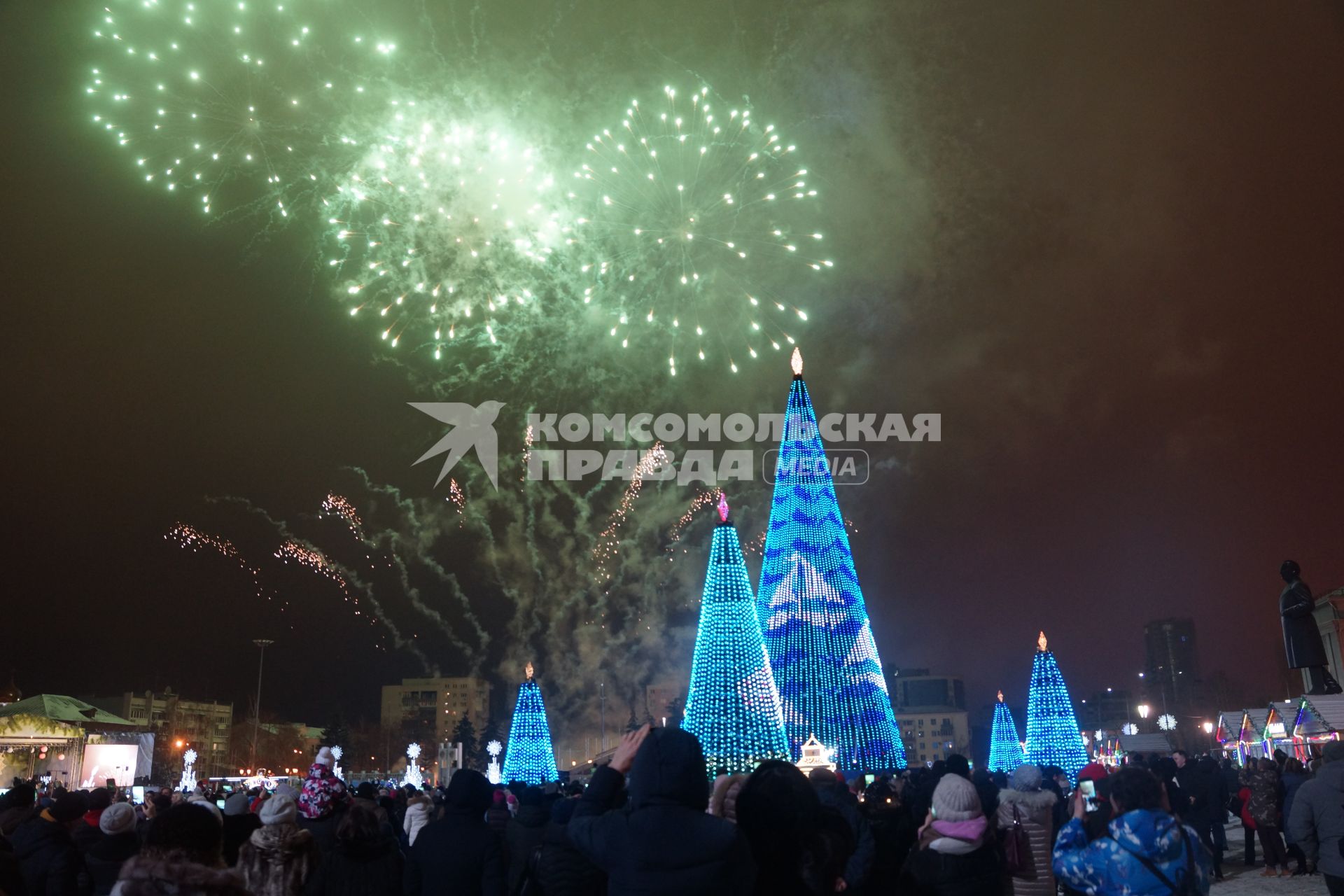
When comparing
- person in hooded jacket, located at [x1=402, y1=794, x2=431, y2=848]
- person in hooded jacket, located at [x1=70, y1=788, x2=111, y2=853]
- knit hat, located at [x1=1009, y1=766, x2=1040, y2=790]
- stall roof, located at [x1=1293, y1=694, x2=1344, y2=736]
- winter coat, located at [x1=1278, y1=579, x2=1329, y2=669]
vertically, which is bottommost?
person in hooded jacket, located at [x1=402, y1=794, x2=431, y2=848]

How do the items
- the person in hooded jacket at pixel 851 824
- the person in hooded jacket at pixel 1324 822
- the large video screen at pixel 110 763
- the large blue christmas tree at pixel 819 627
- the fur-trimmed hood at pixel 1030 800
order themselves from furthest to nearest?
the large video screen at pixel 110 763 < the large blue christmas tree at pixel 819 627 < the fur-trimmed hood at pixel 1030 800 < the person in hooded jacket at pixel 1324 822 < the person in hooded jacket at pixel 851 824

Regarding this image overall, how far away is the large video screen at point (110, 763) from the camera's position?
50.2 m

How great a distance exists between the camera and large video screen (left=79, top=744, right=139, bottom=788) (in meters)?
50.2

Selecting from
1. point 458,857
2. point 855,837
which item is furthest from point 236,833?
point 855,837

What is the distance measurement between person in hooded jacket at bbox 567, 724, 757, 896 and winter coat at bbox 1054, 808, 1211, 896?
1.87m

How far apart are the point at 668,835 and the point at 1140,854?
238 cm

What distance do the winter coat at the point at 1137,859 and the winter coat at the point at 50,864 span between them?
19.1ft

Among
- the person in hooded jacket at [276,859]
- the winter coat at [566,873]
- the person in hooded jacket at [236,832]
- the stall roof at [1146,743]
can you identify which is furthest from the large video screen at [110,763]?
the winter coat at [566,873]

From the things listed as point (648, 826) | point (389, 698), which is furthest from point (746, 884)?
point (389, 698)

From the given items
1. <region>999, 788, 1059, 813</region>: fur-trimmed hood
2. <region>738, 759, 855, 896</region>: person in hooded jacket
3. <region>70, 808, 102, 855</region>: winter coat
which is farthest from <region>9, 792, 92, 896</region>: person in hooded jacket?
<region>999, 788, 1059, 813</region>: fur-trimmed hood

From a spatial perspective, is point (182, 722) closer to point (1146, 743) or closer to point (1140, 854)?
point (1146, 743)

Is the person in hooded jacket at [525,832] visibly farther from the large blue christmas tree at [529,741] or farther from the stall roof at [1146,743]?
the stall roof at [1146,743]

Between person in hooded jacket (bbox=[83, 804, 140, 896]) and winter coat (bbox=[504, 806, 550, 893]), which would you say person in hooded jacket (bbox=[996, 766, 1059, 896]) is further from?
person in hooded jacket (bbox=[83, 804, 140, 896])

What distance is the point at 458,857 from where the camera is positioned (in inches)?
244
